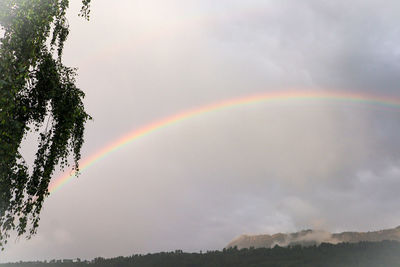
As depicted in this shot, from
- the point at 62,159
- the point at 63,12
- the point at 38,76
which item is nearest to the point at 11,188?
the point at 62,159

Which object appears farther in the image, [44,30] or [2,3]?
[44,30]

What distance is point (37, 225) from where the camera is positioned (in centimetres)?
1288

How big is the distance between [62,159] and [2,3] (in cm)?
550

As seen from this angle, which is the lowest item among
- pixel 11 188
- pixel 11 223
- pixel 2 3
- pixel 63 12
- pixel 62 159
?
pixel 11 223

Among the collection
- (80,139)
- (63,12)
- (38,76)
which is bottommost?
(80,139)

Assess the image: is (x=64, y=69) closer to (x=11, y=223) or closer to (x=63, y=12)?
(x=63, y=12)

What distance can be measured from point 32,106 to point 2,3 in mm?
3593

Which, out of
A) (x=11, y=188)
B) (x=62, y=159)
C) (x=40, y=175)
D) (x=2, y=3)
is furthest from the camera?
(x=62, y=159)

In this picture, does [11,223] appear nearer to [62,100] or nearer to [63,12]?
[62,100]

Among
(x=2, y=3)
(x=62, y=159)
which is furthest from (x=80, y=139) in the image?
(x=2, y=3)

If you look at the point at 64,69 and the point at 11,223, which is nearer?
the point at 11,223

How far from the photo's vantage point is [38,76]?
44.1 ft

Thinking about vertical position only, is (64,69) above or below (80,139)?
above

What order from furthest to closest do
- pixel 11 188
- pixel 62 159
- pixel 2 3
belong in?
pixel 62 159 < pixel 11 188 < pixel 2 3
